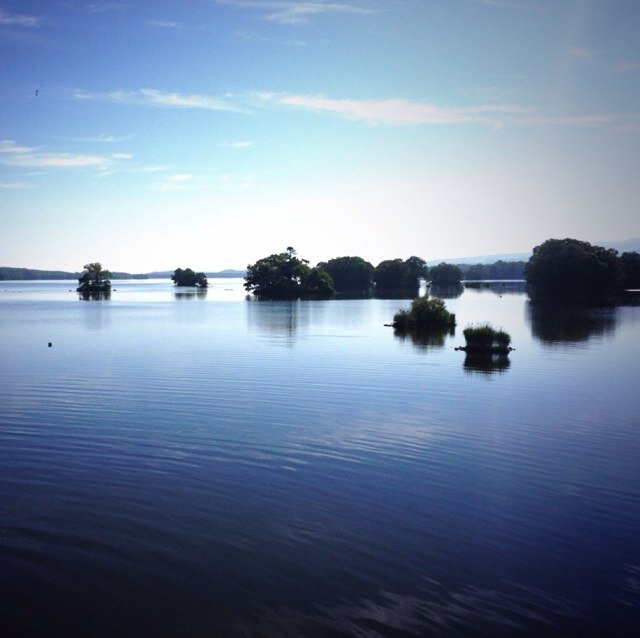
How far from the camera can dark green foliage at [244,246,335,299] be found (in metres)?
189

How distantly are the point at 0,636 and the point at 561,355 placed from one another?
45.4 metres

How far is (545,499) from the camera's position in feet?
50.5

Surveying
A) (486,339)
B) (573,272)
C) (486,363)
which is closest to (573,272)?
(573,272)

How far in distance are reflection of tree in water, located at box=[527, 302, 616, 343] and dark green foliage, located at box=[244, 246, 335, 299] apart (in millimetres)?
102439

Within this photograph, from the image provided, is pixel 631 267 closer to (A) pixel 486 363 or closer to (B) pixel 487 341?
(B) pixel 487 341

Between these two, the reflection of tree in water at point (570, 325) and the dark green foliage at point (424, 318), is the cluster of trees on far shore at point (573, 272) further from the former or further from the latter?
the dark green foliage at point (424, 318)

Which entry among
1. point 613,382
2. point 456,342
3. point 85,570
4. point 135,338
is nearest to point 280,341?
point 135,338

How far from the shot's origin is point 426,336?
204ft

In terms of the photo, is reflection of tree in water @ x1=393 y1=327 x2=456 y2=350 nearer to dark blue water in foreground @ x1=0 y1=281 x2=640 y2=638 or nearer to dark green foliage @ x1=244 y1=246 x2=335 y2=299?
dark blue water in foreground @ x1=0 y1=281 x2=640 y2=638

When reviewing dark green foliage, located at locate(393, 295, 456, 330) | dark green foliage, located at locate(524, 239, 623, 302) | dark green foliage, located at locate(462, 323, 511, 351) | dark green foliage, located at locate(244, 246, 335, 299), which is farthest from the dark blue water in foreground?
dark green foliage, located at locate(244, 246, 335, 299)

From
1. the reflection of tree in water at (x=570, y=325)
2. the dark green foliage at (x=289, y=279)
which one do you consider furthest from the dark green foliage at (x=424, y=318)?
the dark green foliage at (x=289, y=279)

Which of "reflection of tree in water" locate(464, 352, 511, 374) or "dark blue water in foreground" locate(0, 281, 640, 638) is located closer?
"dark blue water in foreground" locate(0, 281, 640, 638)

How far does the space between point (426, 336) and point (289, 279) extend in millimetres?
133633

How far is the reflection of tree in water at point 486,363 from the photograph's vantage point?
130 feet
